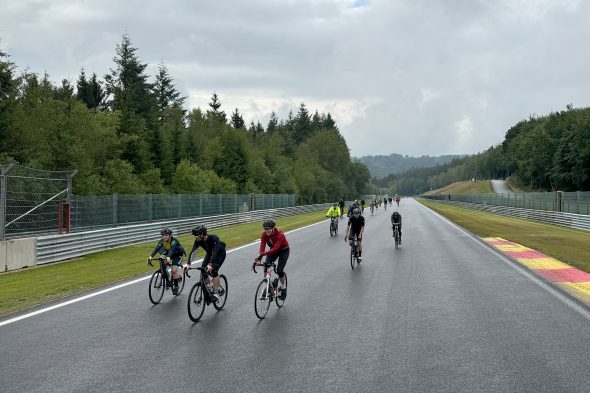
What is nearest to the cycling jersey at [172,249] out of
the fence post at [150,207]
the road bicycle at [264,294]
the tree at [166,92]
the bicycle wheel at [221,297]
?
the bicycle wheel at [221,297]

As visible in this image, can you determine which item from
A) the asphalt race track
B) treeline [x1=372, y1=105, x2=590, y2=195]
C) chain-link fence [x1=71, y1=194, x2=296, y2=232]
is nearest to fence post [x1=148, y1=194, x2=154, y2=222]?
chain-link fence [x1=71, y1=194, x2=296, y2=232]

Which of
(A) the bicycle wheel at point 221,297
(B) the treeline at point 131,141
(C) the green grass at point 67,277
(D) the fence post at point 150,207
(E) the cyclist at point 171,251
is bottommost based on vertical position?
(C) the green grass at point 67,277

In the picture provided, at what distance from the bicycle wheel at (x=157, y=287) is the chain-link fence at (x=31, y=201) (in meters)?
6.15

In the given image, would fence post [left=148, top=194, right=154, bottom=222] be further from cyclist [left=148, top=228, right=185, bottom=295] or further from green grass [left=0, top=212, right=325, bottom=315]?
cyclist [left=148, top=228, right=185, bottom=295]

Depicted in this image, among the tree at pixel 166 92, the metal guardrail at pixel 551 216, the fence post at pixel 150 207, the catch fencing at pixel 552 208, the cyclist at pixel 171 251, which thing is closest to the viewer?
the cyclist at pixel 171 251

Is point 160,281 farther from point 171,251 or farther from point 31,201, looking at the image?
point 31,201

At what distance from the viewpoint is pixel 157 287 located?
988 cm

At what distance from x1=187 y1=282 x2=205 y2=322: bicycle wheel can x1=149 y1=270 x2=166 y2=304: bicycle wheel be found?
1.51 metres

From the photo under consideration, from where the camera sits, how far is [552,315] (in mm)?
8469

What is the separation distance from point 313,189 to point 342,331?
284 ft

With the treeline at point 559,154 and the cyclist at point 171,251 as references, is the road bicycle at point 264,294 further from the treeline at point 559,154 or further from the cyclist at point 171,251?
the treeline at point 559,154

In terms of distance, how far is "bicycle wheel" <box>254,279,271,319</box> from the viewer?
841 cm

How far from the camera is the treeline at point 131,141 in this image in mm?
34438

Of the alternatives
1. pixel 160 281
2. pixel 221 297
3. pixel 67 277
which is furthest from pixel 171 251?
pixel 67 277
